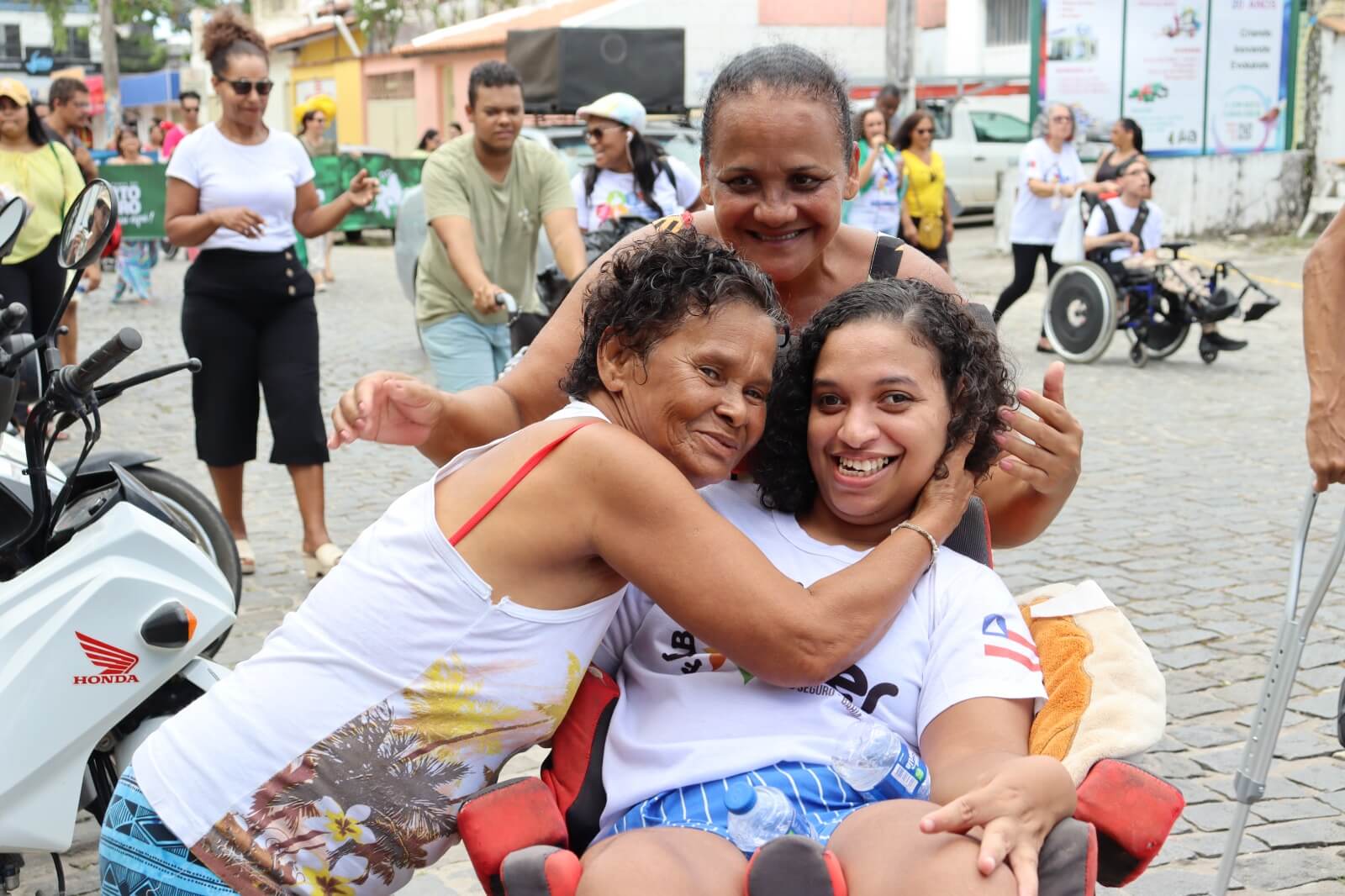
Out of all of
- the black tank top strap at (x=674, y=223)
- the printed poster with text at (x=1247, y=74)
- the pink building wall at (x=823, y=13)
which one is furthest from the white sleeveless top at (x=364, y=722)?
the pink building wall at (x=823, y=13)

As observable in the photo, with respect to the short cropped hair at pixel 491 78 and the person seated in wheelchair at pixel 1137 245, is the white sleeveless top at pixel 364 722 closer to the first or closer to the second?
the short cropped hair at pixel 491 78

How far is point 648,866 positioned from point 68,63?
65819 mm

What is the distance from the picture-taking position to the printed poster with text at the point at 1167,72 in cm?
1805

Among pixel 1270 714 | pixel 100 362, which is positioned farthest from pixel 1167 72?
pixel 100 362

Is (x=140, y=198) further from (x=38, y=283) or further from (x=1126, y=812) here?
(x=1126, y=812)

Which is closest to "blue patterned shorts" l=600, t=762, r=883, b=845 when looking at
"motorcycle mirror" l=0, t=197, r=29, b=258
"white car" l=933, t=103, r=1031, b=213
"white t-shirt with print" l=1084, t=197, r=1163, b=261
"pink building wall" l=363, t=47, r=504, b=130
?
"motorcycle mirror" l=0, t=197, r=29, b=258

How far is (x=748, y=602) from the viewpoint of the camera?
6.89ft

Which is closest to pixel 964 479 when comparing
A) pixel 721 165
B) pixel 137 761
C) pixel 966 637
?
pixel 966 637

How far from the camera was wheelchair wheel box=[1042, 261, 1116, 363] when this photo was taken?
11.0 meters

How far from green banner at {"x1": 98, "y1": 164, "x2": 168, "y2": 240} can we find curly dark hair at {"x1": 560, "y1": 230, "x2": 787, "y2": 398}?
14779 millimetres

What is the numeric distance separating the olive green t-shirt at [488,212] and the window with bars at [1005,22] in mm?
25562

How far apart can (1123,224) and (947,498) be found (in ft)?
31.2

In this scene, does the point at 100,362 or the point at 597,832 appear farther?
the point at 100,362

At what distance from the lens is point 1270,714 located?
3113 mm
